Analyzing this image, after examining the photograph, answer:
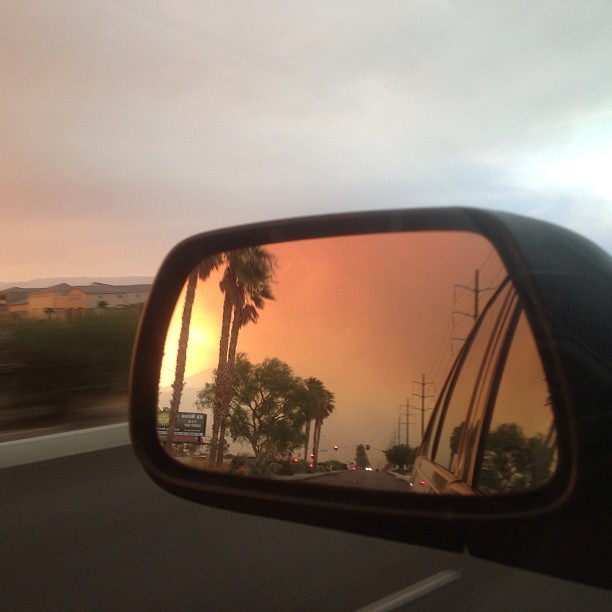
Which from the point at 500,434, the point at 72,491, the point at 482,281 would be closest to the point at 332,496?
the point at 500,434

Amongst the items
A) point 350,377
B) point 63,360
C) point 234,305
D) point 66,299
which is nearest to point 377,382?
point 350,377

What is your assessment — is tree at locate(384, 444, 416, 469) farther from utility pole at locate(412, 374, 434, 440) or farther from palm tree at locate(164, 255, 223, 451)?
palm tree at locate(164, 255, 223, 451)

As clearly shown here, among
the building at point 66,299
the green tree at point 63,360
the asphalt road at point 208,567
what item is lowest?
the asphalt road at point 208,567

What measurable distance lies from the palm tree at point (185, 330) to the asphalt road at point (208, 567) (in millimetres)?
1561

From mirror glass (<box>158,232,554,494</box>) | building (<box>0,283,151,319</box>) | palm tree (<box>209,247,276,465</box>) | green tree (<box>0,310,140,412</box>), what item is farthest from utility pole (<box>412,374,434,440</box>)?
building (<box>0,283,151,319</box>)

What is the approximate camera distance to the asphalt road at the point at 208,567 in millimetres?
3973

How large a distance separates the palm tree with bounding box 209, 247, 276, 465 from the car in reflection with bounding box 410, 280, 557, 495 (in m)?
0.66

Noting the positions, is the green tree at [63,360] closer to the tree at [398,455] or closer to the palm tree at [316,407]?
the palm tree at [316,407]

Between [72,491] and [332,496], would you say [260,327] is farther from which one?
[72,491]

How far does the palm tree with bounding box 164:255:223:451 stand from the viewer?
277 centimetres

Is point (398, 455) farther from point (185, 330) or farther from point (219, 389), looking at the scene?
point (185, 330)

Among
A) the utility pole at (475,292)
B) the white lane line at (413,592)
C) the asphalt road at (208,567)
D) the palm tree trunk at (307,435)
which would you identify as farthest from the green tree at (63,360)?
the utility pole at (475,292)

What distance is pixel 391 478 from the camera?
1.96m

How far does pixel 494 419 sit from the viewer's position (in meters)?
2.00
